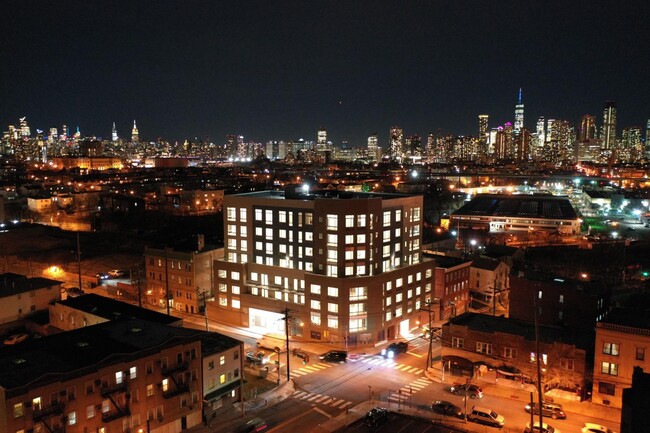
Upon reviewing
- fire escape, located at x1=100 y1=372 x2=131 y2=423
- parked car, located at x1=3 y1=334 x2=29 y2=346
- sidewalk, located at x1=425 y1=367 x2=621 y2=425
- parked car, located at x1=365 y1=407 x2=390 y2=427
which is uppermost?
fire escape, located at x1=100 y1=372 x2=131 y2=423

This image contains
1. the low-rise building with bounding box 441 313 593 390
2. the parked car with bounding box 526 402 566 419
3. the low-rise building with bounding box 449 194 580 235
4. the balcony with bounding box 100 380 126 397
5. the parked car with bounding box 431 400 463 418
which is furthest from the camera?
the low-rise building with bounding box 449 194 580 235

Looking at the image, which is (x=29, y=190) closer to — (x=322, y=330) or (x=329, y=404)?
(x=322, y=330)

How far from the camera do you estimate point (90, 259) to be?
5872 centimetres

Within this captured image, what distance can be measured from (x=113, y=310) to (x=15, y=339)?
6.60m

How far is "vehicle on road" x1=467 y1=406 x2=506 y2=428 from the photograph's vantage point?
20.9 m

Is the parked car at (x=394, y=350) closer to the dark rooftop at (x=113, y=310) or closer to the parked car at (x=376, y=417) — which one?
the parked car at (x=376, y=417)

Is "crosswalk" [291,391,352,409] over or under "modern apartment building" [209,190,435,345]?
under

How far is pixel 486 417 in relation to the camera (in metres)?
21.2

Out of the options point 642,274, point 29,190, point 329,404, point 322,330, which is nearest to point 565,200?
point 642,274

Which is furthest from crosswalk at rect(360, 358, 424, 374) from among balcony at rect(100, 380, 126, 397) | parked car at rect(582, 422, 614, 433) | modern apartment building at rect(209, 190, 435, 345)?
balcony at rect(100, 380, 126, 397)

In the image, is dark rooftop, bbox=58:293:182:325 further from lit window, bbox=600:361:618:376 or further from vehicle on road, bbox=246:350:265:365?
lit window, bbox=600:361:618:376

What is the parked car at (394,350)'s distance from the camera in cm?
2961

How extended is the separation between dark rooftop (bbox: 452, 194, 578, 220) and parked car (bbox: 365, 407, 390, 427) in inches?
2497

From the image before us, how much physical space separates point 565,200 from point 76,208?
8752cm
